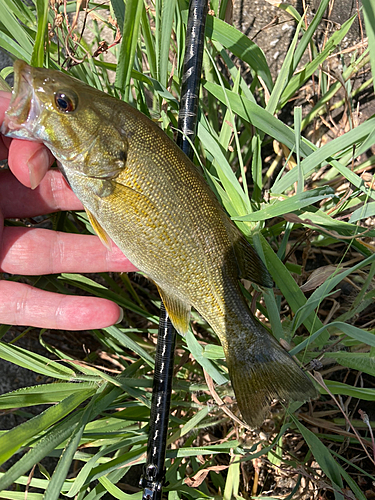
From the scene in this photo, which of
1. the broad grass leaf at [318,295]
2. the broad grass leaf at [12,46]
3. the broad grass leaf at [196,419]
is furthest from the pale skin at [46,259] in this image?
the broad grass leaf at [318,295]

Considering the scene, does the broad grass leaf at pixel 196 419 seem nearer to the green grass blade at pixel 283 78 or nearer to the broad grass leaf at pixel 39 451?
the broad grass leaf at pixel 39 451

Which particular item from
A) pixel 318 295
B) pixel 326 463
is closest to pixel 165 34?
pixel 318 295

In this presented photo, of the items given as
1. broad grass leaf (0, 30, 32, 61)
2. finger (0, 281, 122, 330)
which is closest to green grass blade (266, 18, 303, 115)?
broad grass leaf (0, 30, 32, 61)

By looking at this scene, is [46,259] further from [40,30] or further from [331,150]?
[331,150]

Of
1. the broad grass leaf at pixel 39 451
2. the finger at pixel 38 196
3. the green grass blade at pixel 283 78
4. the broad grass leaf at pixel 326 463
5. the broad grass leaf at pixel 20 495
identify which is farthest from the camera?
the finger at pixel 38 196

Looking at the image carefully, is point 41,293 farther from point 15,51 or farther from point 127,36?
point 127,36

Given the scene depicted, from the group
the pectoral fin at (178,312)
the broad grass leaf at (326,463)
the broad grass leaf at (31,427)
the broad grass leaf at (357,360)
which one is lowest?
the broad grass leaf at (31,427)

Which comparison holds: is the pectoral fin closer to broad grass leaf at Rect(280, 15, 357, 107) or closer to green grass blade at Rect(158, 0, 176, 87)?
green grass blade at Rect(158, 0, 176, 87)
